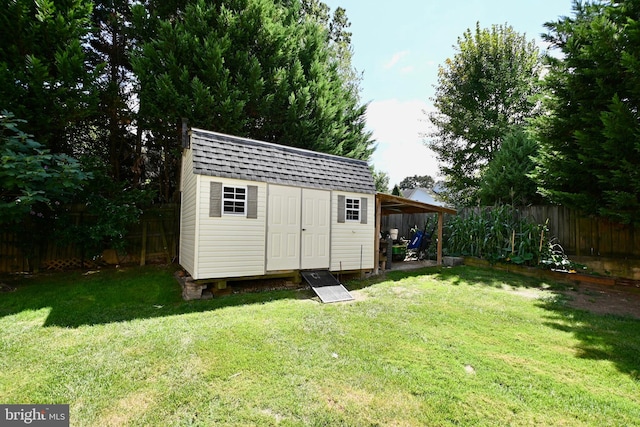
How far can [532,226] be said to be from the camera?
8.70 m

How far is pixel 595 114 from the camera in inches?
280

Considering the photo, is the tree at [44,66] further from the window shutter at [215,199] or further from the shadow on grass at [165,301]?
the window shutter at [215,199]

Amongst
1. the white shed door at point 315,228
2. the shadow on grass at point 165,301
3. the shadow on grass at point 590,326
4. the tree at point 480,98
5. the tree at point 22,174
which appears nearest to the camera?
the shadow on grass at point 590,326

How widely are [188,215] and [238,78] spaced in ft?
16.0

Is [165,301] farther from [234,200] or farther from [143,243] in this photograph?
[143,243]

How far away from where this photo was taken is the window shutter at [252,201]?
631 cm

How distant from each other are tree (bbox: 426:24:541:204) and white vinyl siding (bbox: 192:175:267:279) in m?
13.5

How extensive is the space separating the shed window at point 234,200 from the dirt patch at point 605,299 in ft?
23.2

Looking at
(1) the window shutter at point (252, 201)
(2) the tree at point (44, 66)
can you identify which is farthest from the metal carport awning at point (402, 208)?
(2) the tree at point (44, 66)

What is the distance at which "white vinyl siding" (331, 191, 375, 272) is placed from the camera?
742cm

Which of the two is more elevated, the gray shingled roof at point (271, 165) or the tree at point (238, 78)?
the tree at point (238, 78)

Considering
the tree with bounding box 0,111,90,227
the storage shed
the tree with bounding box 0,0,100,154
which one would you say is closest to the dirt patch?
the storage shed

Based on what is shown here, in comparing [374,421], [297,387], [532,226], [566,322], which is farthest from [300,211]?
[532,226]

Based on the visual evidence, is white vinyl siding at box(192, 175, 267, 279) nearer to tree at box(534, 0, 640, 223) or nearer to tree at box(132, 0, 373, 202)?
tree at box(132, 0, 373, 202)
